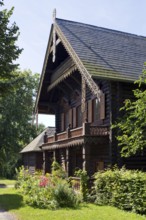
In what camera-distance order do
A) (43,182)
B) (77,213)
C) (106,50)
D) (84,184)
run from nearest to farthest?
(77,213), (84,184), (43,182), (106,50)

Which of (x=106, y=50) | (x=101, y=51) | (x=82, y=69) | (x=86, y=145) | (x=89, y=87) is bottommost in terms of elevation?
(x=86, y=145)

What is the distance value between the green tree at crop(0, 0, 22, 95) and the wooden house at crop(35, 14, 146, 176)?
3352mm

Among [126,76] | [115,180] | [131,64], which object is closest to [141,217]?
[115,180]

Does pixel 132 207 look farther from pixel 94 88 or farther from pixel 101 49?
pixel 101 49

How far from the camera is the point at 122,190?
1409 centimetres

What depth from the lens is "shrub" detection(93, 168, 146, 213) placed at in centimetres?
1316

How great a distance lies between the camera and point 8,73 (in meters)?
18.2

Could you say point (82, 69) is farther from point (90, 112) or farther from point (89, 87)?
point (90, 112)

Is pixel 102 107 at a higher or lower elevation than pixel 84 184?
higher

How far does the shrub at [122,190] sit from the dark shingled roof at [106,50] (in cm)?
524

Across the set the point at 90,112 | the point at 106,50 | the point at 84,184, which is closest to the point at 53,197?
the point at 84,184

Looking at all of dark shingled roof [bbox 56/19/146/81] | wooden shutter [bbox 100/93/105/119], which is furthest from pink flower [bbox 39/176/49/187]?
dark shingled roof [bbox 56/19/146/81]

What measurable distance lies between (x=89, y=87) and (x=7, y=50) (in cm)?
496

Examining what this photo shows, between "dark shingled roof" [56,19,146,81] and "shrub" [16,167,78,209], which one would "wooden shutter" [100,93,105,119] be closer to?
"dark shingled roof" [56,19,146,81]
